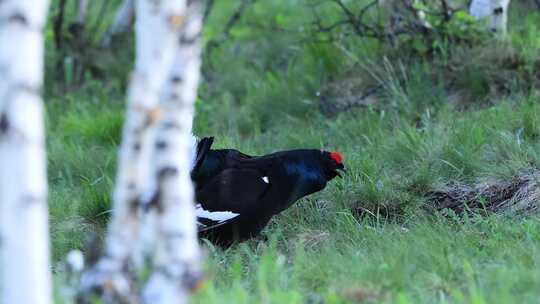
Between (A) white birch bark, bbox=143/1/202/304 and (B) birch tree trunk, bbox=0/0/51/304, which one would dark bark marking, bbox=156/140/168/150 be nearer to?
(A) white birch bark, bbox=143/1/202/304

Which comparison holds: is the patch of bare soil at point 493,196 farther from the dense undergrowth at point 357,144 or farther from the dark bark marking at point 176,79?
the dark bark marking at point 176,79

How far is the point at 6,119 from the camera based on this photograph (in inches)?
111

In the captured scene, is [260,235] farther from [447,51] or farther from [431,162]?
[447,51]

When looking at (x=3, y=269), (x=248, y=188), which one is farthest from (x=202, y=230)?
(x=3, y=269)

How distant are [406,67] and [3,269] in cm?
497

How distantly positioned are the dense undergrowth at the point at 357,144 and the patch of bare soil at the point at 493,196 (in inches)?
2.5

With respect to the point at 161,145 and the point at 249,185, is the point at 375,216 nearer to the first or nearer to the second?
the point at 249,185

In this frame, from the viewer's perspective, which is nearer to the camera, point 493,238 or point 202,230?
point 493,238

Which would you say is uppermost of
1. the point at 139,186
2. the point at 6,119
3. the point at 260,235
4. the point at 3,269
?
the point at 6,119

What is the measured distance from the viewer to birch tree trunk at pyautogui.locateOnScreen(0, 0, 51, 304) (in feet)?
9.23

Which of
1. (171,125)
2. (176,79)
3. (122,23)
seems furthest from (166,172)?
(122,23)

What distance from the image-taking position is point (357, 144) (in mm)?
6656

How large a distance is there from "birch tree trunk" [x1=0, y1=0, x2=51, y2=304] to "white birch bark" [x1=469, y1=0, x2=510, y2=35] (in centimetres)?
500

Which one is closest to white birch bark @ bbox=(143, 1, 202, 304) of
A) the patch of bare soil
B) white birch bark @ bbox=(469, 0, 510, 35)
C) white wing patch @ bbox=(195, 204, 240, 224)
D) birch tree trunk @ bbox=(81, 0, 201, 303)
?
birch tree trunk @ bbox=(81, 0, 201, 303)
